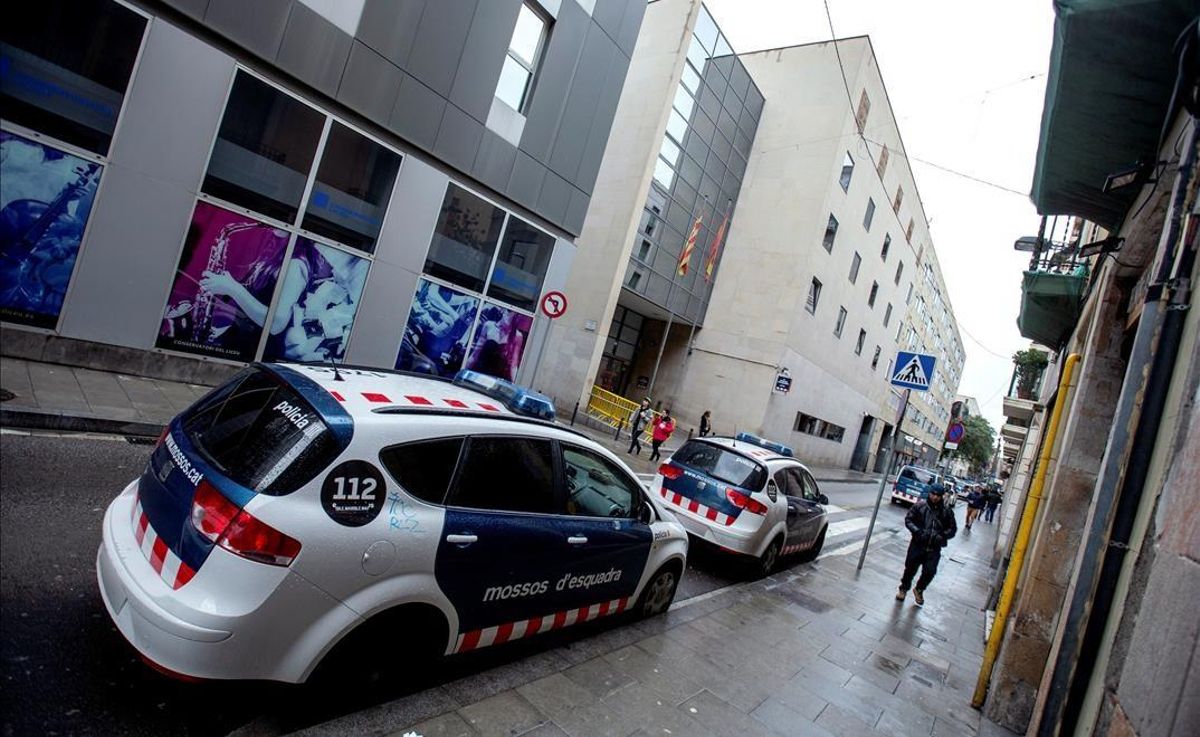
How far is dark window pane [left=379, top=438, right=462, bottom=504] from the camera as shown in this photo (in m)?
2.94

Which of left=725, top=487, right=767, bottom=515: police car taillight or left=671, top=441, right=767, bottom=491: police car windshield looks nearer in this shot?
left=725, top=487, right=767, bottom=515: police car taillight

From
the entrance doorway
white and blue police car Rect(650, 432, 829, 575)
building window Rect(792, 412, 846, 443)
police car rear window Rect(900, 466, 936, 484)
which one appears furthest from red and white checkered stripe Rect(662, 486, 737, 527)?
the entrance doorway

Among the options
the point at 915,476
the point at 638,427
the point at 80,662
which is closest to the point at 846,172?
the point at 915,476

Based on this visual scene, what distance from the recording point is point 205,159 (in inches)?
311

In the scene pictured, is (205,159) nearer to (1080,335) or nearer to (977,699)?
(977,699)

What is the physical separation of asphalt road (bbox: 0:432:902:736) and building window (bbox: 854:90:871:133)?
2888cm

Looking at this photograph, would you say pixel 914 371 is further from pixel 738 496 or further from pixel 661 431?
pixel 661 431

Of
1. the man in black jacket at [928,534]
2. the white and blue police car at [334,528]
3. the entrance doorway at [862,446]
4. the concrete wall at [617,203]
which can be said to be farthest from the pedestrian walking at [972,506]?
the white and blue police car at [334,528]

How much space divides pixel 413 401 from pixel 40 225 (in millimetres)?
6633

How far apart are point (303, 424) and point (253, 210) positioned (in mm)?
7507

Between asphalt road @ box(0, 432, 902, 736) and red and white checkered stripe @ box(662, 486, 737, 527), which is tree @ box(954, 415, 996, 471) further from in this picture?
asphalt road @ box(0, 432, 902, 736)

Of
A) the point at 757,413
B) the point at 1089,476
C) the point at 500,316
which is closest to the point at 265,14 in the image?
the point at 500,316

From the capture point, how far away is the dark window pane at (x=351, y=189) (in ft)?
30.7

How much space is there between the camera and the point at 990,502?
33.0 metres
